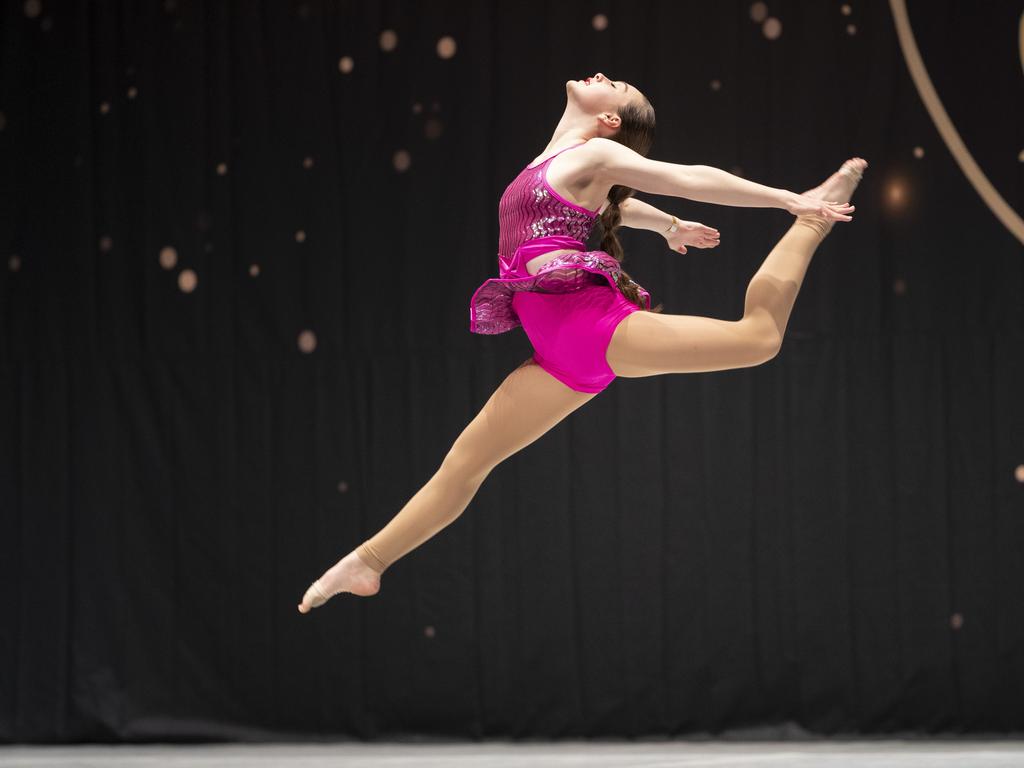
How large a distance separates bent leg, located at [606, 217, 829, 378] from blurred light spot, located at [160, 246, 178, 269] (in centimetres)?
254

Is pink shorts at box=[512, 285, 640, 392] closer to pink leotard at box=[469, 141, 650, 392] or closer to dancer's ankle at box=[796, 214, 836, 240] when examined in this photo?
pink leotard at box=[469, 141, 650, 392]

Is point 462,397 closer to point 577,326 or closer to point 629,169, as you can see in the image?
point 577,326

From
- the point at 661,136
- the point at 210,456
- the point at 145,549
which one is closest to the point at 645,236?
the point at 661,136

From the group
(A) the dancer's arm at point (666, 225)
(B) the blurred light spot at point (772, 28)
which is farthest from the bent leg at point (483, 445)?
(B) the blurred light spot at point (772, 28)

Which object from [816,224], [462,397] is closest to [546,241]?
[816,224]

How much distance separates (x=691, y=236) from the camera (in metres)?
2.92

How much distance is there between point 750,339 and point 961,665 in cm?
236

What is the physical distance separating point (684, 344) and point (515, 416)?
1.36 ft

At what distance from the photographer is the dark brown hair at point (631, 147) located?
8.75 feet

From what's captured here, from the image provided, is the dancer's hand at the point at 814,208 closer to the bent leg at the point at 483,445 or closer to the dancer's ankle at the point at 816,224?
the dancer's ankle at the point at 816,224

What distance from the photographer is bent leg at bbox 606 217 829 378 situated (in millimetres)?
2516

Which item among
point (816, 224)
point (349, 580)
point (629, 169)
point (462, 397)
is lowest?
point (349, 580)

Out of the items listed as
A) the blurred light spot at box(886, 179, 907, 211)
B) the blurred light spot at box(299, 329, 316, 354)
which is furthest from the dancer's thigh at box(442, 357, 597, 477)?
the blurred light spot at box(886, 179, 907, 211)

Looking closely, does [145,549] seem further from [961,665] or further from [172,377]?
[961,665]
